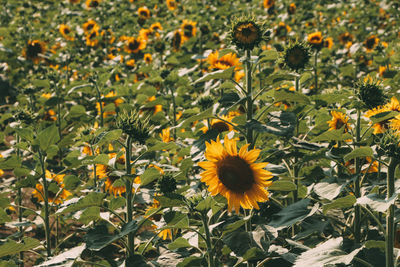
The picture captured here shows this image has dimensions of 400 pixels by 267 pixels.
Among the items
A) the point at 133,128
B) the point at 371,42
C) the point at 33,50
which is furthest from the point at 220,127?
the point at 371,42

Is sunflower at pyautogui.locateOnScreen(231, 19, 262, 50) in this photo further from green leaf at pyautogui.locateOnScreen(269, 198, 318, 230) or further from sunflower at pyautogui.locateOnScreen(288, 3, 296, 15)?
sunflower at pyautogui.locateOnScreen(288, 3, 296, 15)

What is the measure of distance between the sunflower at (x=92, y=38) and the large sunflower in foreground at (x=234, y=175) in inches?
167

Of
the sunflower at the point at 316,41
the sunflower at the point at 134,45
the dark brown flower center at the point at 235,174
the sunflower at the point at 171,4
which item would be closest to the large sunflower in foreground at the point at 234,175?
the dark brown flower center at the point at 235,174

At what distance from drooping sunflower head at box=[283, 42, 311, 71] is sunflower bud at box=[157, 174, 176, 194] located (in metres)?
0.65

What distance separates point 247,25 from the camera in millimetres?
1425

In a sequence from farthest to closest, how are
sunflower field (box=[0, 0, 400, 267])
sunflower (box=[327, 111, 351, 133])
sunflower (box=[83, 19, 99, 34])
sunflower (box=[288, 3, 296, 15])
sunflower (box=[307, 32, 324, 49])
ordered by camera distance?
sunflower (box=[288, 3, 296, 15]), sunflower (box=[83, 19, 99, 34]), sunflower (box=[307, 32, 324, 49]), sunflower (box=[327, 111, 351, 133]), sunflower field (box=[0, 0, 400, 267])

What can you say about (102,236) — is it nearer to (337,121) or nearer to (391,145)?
(391,145)

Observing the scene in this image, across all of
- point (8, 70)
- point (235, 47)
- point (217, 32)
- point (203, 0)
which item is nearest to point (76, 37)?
point (8, 70)

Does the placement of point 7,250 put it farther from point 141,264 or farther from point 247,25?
point 247,25

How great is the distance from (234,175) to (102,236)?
432mm

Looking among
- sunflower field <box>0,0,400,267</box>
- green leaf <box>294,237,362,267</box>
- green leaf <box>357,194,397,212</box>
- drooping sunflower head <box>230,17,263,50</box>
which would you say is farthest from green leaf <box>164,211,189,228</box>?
drooping sunflower head <box>230,17,263,50</box>

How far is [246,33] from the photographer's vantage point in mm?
1426

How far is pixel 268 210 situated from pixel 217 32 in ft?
13.5

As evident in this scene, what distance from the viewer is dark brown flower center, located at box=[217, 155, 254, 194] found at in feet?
4.17
